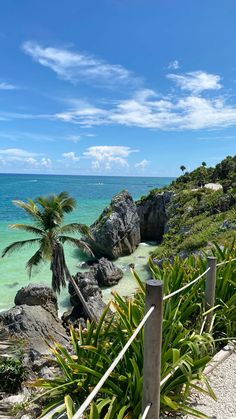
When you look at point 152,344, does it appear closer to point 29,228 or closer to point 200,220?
point 29,228

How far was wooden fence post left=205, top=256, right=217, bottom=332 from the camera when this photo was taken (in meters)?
5.09

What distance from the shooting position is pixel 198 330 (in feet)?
16.6

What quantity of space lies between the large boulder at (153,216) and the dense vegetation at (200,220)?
2.83 m

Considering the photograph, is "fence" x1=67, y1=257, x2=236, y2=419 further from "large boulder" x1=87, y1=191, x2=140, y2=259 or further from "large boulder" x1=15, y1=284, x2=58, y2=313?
"large boulder" x1=87, y1=191, x2=140, y2=259

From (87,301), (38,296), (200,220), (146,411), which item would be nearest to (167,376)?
(146,411)

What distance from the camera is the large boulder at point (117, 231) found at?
35.8 metres

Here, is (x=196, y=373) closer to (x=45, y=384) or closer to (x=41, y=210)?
(x=45, y=384)

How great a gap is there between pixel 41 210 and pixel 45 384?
16089mm

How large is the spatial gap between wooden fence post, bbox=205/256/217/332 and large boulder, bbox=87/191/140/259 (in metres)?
30.4

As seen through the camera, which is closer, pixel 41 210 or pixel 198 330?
pixel 198 330

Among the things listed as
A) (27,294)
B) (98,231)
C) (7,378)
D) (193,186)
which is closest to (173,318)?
(7,378)

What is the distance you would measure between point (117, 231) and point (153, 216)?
10.3 meters

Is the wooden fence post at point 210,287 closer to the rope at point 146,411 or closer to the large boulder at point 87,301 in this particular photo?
the rope at point 146,411

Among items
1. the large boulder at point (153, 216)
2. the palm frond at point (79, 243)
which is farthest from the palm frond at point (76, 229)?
the large boulder at point (153, 216)
